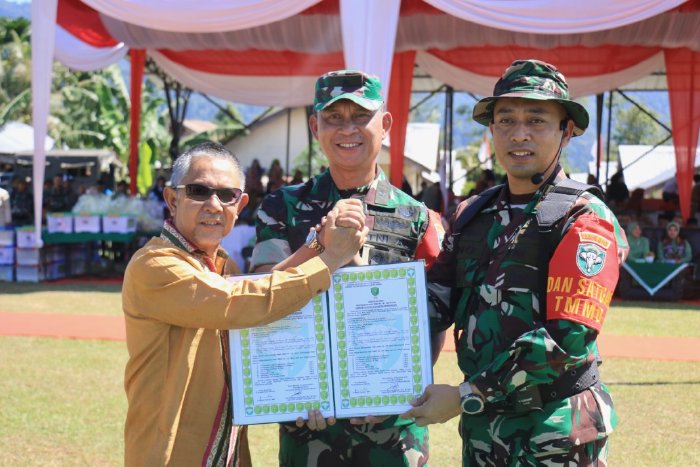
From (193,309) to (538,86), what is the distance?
1.18 metres

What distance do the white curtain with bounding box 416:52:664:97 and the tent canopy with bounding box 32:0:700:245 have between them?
0.08ft

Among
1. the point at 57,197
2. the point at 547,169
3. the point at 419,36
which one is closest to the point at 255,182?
the point at 57,197

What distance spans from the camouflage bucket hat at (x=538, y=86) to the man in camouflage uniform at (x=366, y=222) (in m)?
0.47

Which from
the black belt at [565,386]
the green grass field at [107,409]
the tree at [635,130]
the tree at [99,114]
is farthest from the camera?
the tree at [635,130]

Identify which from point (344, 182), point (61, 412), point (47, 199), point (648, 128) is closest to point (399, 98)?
point (47, 199)

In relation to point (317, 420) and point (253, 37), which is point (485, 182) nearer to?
point (253, 37)

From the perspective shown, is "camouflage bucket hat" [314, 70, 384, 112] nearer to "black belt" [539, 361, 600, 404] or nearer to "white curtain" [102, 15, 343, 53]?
"black belt" [539, 361, 600, 404]

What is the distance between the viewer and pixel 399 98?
14.7 metres

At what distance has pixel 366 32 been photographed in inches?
389

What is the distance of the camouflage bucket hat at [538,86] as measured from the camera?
2350mm

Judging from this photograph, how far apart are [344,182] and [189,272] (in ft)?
2.38

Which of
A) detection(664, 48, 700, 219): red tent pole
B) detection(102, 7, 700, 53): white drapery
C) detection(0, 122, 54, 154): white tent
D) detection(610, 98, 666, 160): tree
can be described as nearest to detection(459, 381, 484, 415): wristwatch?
detection(102, 7, 700, 53): white drapery

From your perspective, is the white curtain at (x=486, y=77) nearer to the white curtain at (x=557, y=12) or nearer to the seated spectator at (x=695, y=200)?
the seated spectator at (x=695, y=200)

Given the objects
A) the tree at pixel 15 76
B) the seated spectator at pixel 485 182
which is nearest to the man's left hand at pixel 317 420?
the seated spectator at pixel 485 182
